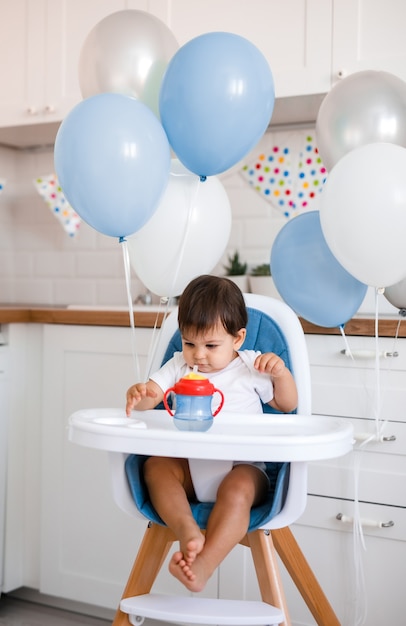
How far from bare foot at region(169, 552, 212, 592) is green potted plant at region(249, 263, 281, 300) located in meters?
1.33

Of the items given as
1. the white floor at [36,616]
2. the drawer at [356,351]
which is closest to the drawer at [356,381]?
the drawer at [356,351]

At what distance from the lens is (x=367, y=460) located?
2.01 metres

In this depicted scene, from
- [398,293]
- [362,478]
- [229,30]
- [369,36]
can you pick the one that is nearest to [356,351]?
[398,293]

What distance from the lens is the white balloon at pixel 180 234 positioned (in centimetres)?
178

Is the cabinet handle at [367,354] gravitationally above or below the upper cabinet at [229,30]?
below

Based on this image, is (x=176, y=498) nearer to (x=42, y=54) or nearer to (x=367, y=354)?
(x=367, y=354)

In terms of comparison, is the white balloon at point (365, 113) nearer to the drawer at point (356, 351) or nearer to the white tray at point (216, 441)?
the drawer at point (356, 351)

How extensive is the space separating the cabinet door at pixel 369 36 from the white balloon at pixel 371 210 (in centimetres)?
84

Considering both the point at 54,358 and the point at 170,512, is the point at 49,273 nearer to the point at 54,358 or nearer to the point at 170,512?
the point at 54,358

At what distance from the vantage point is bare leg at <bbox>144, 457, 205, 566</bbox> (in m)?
1.42

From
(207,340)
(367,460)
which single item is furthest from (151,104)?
(367,460)

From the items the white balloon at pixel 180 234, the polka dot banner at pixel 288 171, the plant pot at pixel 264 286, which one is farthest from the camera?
the polka dot banner at pixel 288 171

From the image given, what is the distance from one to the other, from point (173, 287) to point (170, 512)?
542 millimetres

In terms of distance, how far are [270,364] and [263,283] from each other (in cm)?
103
